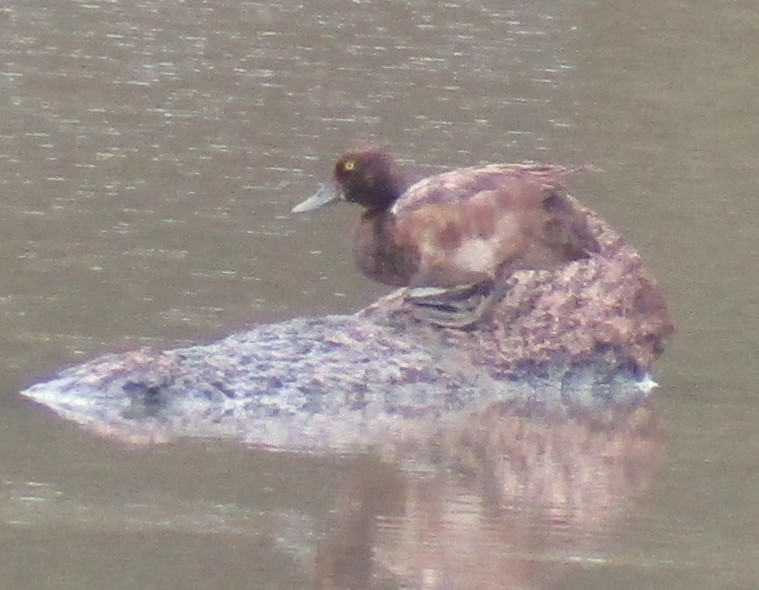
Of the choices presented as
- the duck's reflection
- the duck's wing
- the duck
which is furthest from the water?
the duck's wing

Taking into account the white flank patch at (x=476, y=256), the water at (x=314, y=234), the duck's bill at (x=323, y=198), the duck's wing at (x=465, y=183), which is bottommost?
the water at (x=314, y=234)

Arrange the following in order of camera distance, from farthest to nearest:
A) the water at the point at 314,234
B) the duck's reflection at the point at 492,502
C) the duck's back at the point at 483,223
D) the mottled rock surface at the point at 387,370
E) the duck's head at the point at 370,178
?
the duck's head at the point at 370,178, the duck's back at the point at 483,223, the mottled rock surface at the point at 387,370, the water at the point at 314,234, the duck's reflection at the point at 492,502

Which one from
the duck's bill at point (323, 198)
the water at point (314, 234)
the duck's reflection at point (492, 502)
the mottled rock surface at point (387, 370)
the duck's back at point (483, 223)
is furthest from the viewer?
the duck's bill at point (323, 198)

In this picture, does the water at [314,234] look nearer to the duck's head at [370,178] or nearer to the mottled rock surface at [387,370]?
the mottled rock surface at [387,370]

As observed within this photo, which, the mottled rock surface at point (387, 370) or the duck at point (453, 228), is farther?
the duck at point (453, 228)

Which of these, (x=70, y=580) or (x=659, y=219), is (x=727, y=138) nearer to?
(x=659, y=219)

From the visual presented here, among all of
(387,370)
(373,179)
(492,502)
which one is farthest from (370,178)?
(492,502)

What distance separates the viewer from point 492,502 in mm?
8250

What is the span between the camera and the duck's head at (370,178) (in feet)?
32.2

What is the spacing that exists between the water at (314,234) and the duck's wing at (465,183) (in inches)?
45.6

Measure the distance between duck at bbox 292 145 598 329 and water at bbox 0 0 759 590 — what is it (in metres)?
0.93

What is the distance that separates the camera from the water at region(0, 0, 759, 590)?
7.55 metres

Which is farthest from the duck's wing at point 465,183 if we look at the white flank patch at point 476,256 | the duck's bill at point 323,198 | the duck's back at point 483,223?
the duck's bill at point 323,198

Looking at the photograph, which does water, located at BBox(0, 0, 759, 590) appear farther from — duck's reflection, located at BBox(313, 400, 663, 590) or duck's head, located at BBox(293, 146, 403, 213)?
duck's head, located at BBox(293, 146, 403, 213)
